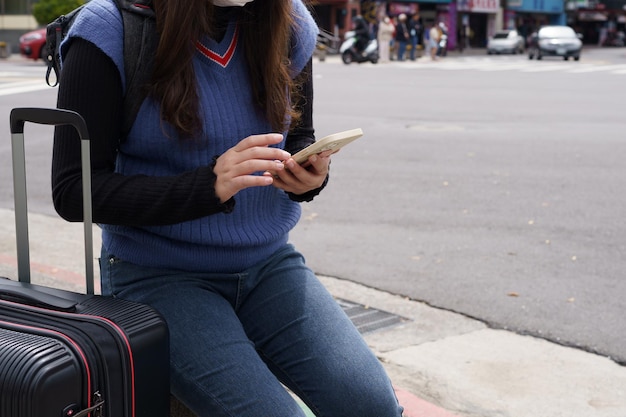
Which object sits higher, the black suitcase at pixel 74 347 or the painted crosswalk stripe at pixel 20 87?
the black suitcase at pixel 74 347

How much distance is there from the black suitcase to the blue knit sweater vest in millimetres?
227

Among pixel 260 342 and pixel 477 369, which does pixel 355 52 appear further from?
pixel 260 342

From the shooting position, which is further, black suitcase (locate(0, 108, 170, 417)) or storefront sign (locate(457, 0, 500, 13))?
storefront sign (locate(457, 0, 500, 13))

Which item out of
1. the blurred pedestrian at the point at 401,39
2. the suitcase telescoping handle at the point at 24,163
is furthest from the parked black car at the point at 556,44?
the suitcase telescoping handle at the point at 24,163

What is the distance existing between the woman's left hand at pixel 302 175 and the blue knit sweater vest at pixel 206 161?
66 millimetres

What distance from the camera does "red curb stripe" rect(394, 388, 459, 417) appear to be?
11.5 feet

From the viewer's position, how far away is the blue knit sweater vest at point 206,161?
2.19 meters

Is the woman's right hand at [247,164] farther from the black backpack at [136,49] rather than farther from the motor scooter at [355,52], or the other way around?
the motor scooter at [355,52]

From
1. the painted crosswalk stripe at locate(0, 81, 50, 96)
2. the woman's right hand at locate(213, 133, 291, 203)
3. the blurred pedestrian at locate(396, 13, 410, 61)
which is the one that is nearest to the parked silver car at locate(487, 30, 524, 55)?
the blurred pedestrian at locate(396, 13, 410, 61)

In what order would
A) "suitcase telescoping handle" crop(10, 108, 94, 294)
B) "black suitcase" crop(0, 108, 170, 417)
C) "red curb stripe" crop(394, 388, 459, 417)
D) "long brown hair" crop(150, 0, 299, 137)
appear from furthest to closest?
"red curb stripe" crop(394, 388, 459, 417)
"long brown hair" crop(150, 0, 299, 137)
"suitcase telescoping handle" crop(10, 108, 94, 294)
"black suitcase" crop(0, 108, 170, 417)

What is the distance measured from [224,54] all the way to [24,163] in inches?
22.5

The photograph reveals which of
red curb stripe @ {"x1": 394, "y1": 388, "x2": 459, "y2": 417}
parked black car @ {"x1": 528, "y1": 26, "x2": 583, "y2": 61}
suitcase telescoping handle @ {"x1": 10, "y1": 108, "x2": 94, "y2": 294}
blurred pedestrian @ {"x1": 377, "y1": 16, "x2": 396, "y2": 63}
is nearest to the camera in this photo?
suitcase telescoping handle @ {"x1": 10, "y1": 108, "x2": 94, "y2": 294}

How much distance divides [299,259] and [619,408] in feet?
6.04

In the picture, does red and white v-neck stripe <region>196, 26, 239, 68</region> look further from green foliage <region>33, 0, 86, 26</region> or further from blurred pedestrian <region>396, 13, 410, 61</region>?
blurred pedestrian <region>396, 13, 410, 61</region>
